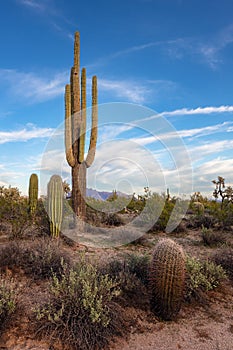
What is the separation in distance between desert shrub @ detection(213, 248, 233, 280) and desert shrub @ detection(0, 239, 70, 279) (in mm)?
2583

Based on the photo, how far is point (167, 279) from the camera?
388 cm

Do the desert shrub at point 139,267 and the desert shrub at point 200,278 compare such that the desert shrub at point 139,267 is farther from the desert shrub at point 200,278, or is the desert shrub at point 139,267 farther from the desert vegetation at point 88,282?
the desert shrub at point 200,278

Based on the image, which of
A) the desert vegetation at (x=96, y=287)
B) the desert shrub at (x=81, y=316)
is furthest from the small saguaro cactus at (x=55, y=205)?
the desert shrub at (x=81, y=316)

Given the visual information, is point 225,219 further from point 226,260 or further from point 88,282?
point 88,282

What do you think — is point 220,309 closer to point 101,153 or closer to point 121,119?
point 121,119

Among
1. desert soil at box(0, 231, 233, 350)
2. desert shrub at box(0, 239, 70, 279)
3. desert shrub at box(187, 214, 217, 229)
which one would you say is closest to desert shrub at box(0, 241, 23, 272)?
desert shrub at box(0, 239, 70, 279)

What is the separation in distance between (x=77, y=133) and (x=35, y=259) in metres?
5.29

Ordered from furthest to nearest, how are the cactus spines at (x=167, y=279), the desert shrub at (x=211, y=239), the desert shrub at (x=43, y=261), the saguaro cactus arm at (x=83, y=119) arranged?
the saguaro cactus arm at (x=83, y=119)
the desert shrub at (x=211, y=239)
the desert shrub at (x=43, y=261)
the cactus spines at (x=167, y=279)

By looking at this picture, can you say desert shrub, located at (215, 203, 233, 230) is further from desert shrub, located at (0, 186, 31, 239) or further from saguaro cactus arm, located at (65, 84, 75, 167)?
desert shrub, located at (0, 186, 31, 239)

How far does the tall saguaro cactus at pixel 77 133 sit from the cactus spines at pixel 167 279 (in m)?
5.67

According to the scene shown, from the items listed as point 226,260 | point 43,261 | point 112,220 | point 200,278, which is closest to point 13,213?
point 112,220

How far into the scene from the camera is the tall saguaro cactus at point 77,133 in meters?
9.61

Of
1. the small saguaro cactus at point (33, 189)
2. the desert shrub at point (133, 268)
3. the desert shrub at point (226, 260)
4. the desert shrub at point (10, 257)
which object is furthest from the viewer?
the small saguaro cactus at point (33, 189)

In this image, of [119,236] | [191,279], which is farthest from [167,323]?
[119,236]
